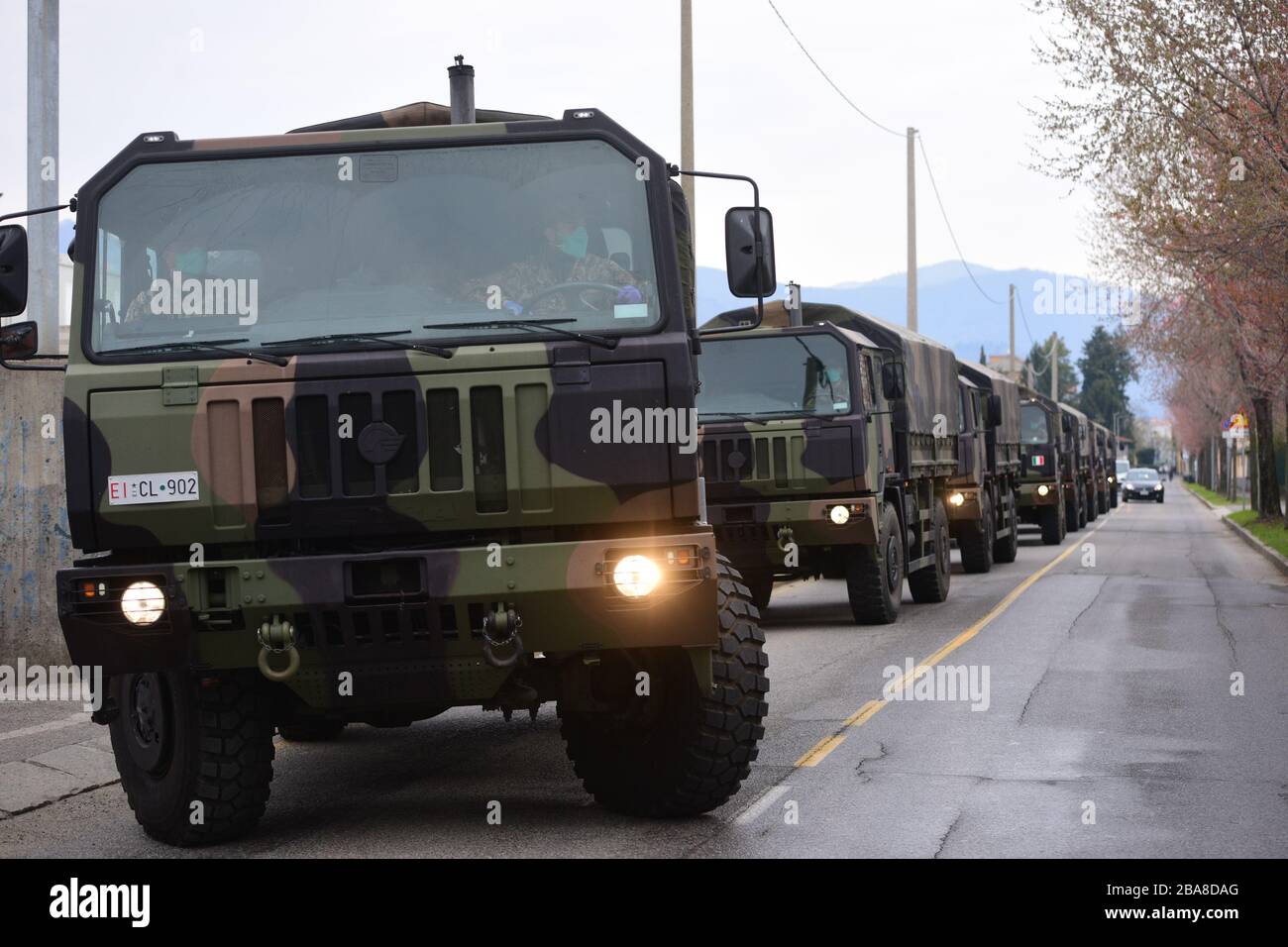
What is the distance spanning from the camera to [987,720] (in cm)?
1005

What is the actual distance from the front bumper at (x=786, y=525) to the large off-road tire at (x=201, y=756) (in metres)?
8.96

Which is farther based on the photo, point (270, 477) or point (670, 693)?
point (670, 693)

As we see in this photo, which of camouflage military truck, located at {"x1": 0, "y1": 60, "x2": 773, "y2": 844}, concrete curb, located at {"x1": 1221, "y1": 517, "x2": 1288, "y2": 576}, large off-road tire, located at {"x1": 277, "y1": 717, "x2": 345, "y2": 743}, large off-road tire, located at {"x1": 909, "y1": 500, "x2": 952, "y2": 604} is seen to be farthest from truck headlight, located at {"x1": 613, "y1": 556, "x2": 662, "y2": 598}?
concrete curb, located at {"x1": 1221, "y1": 517, "x2": 1288, "y2": 576}

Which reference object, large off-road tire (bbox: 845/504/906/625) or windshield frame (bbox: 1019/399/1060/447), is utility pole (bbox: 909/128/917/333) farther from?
large off-road tire (bbox: 845/504/906/625)

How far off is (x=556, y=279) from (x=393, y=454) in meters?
0.97

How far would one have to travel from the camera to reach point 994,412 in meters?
26.9

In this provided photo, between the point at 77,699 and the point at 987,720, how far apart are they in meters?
5.90

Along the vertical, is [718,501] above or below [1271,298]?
below

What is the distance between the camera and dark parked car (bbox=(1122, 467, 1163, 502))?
74.2 metres

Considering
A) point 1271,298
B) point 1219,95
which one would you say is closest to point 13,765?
point 1219,95

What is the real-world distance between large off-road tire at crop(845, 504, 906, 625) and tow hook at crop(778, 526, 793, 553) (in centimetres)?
92

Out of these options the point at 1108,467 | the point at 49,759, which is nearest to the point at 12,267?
the point at 49,759
